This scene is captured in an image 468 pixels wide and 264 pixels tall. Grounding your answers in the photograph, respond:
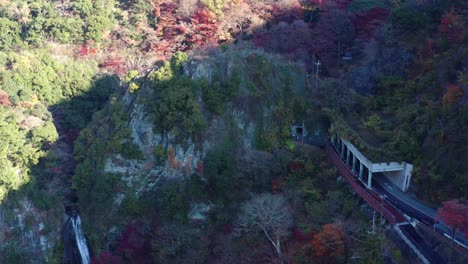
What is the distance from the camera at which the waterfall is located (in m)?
31.4

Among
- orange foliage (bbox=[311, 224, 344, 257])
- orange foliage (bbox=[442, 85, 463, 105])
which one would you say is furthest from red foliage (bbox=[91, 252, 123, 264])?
orange foliage (bbox=[442, 85, 463, 105])

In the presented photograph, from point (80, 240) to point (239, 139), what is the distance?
14.4 meters

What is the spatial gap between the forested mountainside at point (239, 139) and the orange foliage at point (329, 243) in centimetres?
7

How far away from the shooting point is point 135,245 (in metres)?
27.7

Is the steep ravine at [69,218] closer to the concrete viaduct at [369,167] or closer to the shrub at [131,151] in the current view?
the shrub at [131,151]

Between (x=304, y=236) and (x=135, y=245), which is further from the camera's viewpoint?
(x=135, y=245)

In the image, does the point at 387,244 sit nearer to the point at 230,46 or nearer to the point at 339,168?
the point at 339,168

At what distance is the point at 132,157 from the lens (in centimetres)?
3098

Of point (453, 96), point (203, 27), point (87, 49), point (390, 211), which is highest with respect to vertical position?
point (203, 27)

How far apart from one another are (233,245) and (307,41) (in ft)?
65.1

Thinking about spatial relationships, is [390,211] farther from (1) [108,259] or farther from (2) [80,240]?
(2) [80,240]

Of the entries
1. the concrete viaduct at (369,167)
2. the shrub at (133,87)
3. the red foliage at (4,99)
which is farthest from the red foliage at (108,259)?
the concrete viaduct at (369,167)

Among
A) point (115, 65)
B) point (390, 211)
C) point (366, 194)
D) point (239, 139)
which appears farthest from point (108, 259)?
point (115, 65)

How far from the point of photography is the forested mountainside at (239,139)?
25234mm
